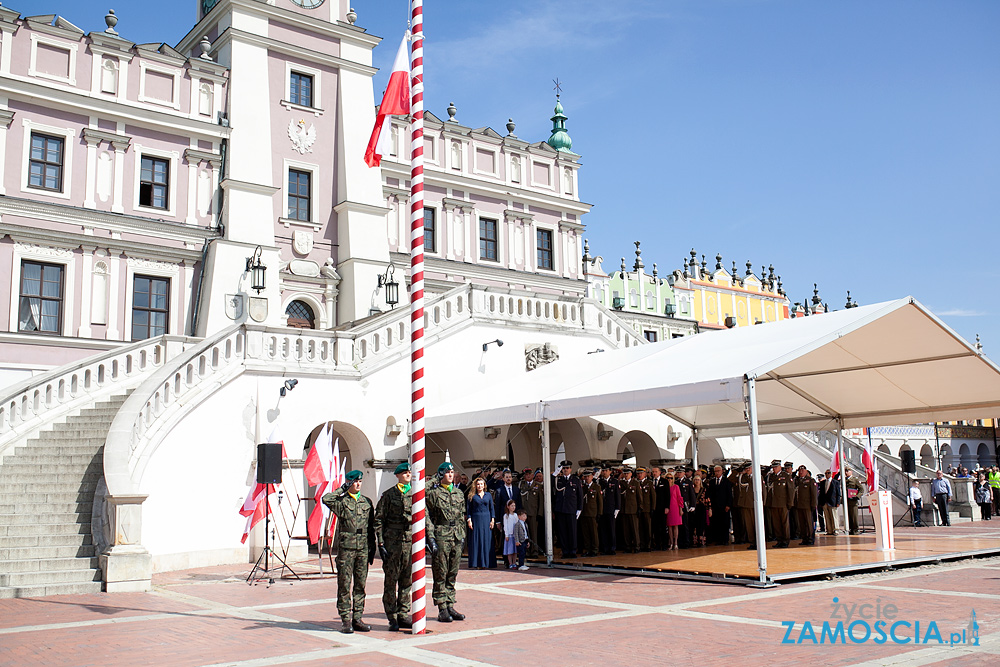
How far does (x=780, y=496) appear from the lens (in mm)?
17531

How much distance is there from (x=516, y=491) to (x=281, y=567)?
4841mm

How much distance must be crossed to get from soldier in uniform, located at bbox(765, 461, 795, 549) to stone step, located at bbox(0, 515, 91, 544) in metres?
12.6

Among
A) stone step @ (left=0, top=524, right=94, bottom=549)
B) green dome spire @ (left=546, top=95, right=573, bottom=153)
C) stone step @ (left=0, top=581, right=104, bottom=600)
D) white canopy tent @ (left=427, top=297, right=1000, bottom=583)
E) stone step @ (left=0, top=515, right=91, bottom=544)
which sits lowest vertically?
stone step @ (left=0, top=581, right=104, bottom=600)

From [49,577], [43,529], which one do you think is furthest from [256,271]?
[49,577]

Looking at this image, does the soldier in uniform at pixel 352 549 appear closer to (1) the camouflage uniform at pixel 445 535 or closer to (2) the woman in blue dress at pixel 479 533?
(1) the camouflage uniform at pixel 445 535

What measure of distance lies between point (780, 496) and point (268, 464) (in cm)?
982

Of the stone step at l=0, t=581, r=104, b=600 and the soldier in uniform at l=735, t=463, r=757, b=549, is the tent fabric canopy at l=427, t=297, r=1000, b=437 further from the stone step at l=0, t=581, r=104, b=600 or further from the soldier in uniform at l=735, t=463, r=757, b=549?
the stone step at l=0, t=581, r=104, b=600

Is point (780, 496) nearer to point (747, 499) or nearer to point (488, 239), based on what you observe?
point (747, 499)

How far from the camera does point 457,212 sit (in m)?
32.7

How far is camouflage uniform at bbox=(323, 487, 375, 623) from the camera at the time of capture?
392 inches

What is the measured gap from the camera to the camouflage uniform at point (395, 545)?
33.4ft

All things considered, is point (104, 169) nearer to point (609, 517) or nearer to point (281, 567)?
point (281, 567)

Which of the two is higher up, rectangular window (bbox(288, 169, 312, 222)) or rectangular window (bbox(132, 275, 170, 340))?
rectangular window (bbox(288, 169, 312, 222))

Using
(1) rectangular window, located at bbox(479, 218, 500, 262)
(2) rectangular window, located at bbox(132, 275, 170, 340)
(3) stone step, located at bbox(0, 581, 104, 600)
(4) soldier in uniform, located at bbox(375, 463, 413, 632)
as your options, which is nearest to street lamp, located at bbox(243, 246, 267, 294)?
→ (2) rectangular window, located at bbox(132, 275, 170, 340)
